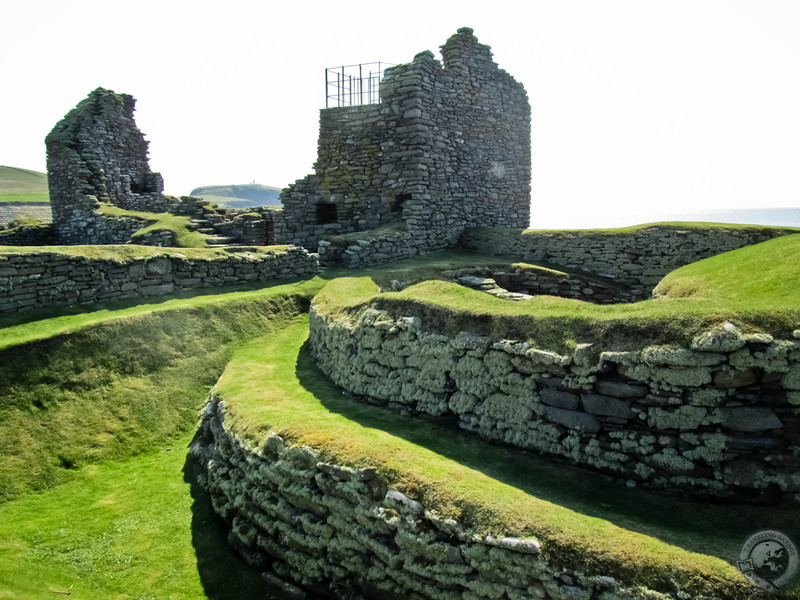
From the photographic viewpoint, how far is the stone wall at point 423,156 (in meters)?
19.4

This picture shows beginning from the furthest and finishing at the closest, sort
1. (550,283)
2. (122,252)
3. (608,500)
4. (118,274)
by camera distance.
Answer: (550,283)
(122,252)
(118,274)
(608,500)

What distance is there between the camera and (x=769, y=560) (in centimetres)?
492

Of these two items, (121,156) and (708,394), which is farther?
(121,156)

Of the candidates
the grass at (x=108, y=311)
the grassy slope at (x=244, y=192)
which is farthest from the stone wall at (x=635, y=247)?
the grassy slope at (x=244, y=192)

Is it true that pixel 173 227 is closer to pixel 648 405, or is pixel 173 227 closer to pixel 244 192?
pixel 648 405

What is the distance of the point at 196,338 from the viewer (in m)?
12.1

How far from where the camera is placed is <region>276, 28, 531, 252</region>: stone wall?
19.4 metres

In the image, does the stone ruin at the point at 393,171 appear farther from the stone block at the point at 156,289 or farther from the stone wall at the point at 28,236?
the stone block at the point at 156,289

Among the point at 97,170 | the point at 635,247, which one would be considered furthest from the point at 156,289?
the point at 97,170

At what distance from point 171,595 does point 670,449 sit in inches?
246

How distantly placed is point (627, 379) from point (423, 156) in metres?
14.3

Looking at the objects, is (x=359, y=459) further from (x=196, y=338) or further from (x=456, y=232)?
(x=456, y=232)

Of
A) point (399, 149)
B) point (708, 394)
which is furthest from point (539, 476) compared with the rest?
point (399, 149)

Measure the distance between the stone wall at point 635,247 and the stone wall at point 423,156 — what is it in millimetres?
3049
